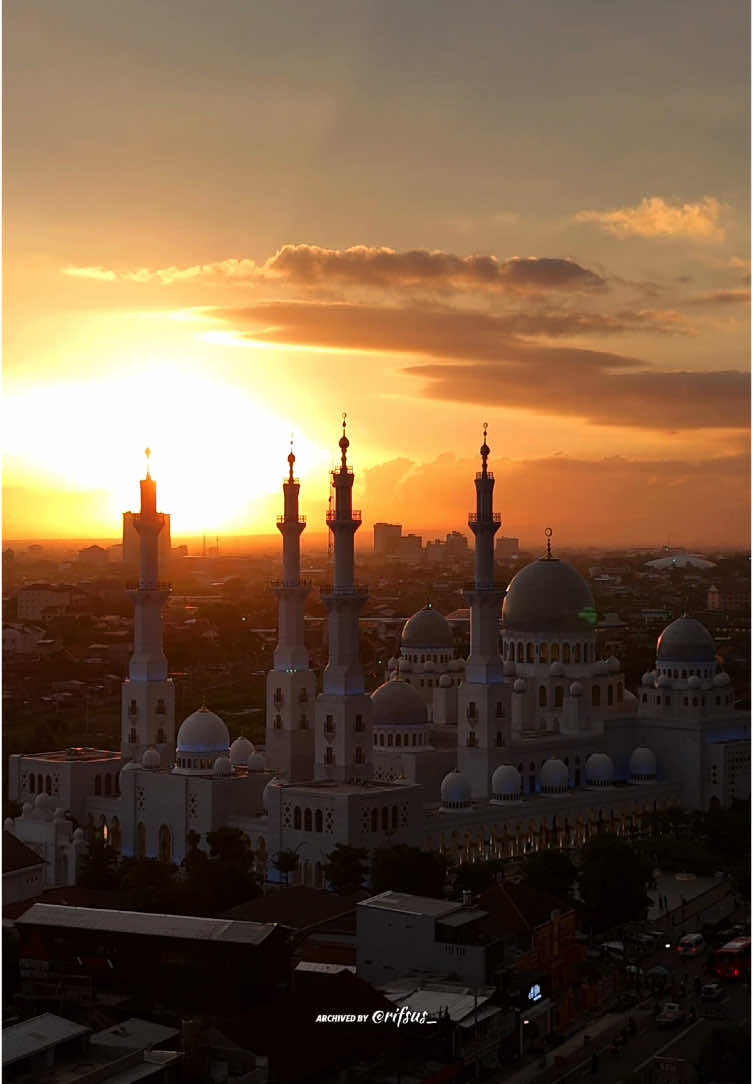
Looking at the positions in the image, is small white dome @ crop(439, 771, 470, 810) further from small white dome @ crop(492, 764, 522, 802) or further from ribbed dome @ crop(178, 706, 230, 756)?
ribbed dome @ crop(178, 706, 230, 756)

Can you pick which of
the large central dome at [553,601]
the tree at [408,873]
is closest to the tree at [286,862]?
the tree at [408,873]

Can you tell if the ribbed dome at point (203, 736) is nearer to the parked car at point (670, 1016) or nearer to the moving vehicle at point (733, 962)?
the moving vehicle at point (733, 962)

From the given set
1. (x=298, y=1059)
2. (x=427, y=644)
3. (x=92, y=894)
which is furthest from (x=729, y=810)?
(x=298, y=1059)

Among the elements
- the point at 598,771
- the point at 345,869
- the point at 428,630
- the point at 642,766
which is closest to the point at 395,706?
the point at 598,771

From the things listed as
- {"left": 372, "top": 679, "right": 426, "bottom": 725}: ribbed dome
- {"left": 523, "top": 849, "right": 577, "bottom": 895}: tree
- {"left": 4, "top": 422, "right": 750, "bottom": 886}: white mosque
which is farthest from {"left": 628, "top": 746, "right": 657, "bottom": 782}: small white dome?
{"left": 523, "top": 849, "right": 577, "bottom": 895}: tree

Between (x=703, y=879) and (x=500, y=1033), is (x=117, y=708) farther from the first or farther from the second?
(x=500, y=1033)

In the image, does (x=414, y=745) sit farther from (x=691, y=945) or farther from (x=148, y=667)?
(x=691, y=945)
